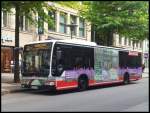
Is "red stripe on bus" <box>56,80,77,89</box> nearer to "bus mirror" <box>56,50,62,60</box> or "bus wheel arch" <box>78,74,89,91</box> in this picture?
"bus wheel arch" <box>78,74,89,91</box>

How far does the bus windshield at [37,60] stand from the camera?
1789 cm

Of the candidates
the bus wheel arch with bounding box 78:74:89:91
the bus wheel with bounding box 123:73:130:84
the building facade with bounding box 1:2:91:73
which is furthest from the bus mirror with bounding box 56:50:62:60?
the building facade with bounding box 1:2:91:73

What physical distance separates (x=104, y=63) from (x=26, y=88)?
207 inches

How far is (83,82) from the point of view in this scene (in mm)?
20391

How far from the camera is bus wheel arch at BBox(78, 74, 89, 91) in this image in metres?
20.1

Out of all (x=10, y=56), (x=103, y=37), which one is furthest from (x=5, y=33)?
(x=103, y=37)

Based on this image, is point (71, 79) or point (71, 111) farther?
point (71, 79)

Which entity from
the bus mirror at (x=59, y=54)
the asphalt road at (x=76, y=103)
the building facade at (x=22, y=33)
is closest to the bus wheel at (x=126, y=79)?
the building facade at (x=22, y=33)

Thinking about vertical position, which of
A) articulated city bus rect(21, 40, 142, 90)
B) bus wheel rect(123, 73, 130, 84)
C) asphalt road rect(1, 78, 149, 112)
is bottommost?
asphalt road rect(1, 78, 149, 112)

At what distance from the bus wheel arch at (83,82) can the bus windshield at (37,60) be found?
2.61m

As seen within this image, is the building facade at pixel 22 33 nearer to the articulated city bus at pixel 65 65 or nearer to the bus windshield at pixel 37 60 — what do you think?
the articulated city bus at pixel 65 65

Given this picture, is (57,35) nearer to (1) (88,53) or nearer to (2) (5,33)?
(2) (5,33)

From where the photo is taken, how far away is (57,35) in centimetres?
4106

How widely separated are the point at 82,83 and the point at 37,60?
9.98 ft
